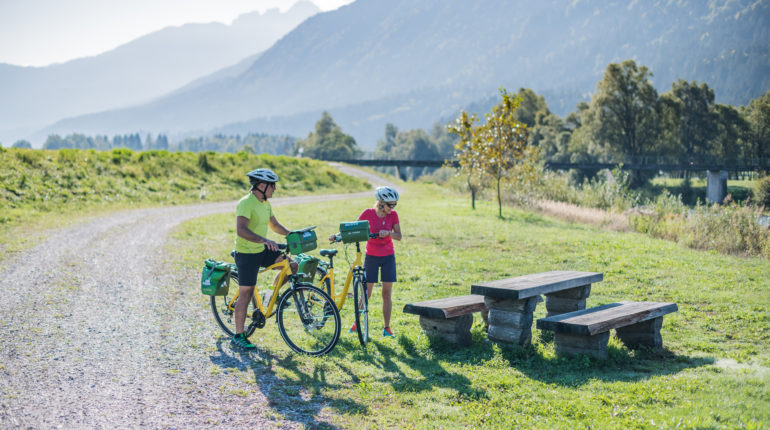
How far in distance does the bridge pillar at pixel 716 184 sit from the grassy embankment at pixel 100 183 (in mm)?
46060

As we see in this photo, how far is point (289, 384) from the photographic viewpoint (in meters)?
6.08

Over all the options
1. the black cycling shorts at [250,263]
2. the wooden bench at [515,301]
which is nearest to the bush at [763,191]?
the wooden bench at [515,301]

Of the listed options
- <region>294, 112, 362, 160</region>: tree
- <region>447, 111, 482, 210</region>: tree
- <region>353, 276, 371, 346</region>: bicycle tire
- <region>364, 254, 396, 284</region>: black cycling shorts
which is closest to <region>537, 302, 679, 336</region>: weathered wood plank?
<region>364, 254, 396, 284</region>: black cycling shorts

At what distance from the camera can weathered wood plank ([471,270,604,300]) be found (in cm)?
669

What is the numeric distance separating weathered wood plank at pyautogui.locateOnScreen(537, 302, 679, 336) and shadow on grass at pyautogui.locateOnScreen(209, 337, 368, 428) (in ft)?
8.36

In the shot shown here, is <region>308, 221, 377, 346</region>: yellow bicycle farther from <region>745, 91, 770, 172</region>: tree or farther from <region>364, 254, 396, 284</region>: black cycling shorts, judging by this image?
<region>745, 91, 770, 172</region>: tree

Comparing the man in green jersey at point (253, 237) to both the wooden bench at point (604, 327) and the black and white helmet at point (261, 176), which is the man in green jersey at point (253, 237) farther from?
the wooden bench at point (604, 327)

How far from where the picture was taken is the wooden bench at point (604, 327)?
6330mm

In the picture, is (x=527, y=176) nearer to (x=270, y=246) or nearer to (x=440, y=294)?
(x=440, y=294)

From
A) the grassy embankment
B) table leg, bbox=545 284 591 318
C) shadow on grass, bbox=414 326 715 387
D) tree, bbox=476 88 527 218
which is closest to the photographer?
shadow on grass, bbox=414 326 715 387

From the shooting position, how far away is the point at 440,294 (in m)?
10.7

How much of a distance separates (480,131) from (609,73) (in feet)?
151

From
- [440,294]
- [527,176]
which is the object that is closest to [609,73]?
[527,176]

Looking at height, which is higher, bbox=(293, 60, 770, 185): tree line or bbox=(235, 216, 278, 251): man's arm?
bbox=(293, 60, 770, 185): tree line
